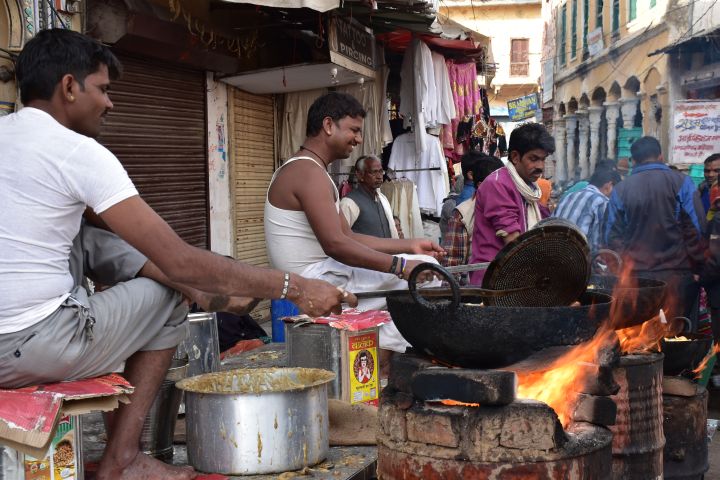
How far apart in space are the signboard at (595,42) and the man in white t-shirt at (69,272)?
28.7m

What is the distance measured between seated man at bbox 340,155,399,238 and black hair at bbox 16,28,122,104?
4.25 m

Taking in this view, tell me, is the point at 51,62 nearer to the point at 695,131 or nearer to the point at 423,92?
the point at 423,92

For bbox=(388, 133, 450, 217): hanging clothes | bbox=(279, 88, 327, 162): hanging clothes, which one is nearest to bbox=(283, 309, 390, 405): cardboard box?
bbox=(279, 88, 327, 162): hanging clothes

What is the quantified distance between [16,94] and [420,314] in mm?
3381

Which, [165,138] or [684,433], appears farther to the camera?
[165,138]

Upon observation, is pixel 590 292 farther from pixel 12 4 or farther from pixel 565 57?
pixel 565 57

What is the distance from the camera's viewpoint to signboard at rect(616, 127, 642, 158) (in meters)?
26.0

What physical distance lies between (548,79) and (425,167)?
30664mm

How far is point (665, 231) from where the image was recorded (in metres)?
6.49

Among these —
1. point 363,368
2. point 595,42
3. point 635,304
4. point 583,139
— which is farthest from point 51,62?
point 583,139

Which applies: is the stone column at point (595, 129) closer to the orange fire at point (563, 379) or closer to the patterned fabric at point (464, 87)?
the patterned fabric at point (464, 87)

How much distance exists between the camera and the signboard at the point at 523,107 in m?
32.0

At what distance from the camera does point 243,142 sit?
9.03 meters

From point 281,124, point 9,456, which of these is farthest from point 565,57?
point 9,456
